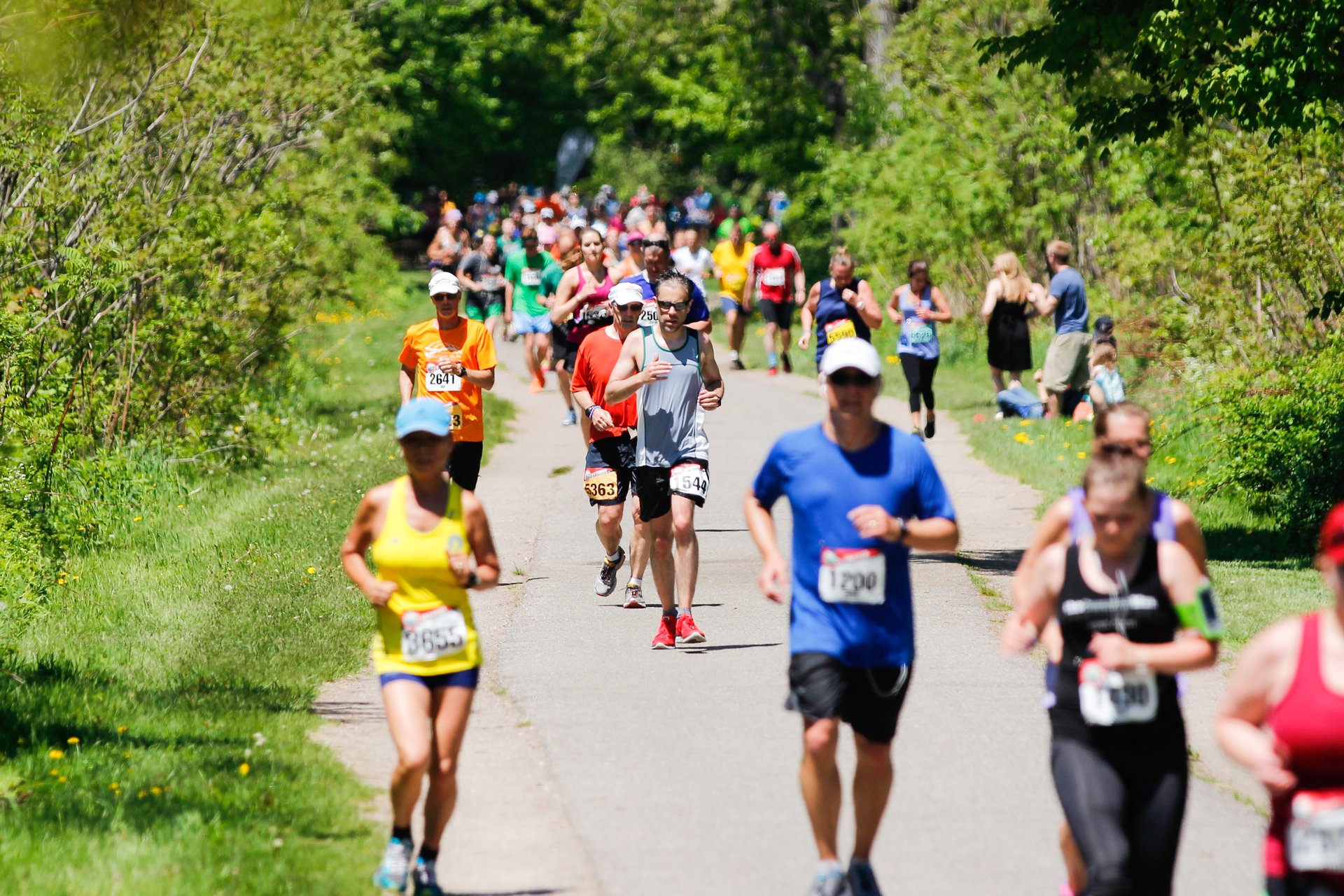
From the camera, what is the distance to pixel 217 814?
668 cm

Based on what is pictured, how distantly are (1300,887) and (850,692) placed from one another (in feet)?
5.91

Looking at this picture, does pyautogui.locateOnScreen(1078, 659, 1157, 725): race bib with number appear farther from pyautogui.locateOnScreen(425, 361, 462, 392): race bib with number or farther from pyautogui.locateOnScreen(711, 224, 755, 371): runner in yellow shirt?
pyautogui.locateOnScreen(711, 224, 755, 371): runner in yellow shirt

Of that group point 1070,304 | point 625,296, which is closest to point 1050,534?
point 625,296

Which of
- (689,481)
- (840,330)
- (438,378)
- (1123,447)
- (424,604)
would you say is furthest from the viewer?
(840,330)

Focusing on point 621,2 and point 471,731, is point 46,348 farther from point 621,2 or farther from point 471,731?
point 621,2

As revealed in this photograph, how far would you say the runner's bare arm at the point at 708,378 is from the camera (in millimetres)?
10023

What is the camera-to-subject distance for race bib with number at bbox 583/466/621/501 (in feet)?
36.4

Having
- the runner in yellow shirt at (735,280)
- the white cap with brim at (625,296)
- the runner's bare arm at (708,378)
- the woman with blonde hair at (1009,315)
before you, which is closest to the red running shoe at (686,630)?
the runner's bare arm at (708,378)

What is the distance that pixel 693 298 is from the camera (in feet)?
40.0

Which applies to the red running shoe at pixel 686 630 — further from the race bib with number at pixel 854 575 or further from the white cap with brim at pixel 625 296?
the race bib with number at pixel 854 575

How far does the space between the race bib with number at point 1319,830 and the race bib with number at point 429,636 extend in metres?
2.72

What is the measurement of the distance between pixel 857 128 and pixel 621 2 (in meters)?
8.51

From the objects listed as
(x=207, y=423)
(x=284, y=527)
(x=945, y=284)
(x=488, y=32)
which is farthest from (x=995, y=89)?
(x=488, y=32)

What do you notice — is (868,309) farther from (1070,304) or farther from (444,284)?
(444,284)
